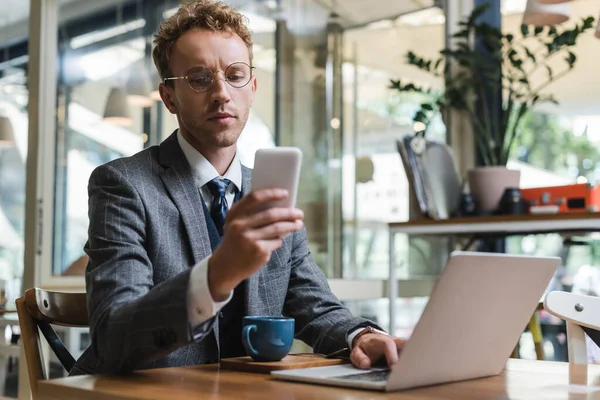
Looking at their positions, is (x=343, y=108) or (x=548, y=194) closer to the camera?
(x=548, y=194)

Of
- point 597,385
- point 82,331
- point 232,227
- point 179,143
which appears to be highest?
point 179,143

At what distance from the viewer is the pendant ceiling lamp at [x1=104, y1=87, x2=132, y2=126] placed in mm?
3379

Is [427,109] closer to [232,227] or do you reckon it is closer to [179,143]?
[179,143]

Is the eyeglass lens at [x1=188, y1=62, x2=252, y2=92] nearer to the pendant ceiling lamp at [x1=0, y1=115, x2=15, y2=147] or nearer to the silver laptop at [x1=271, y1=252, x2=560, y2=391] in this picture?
the silver laptop at [x1=271, y1=252, x2=560, y2=391]

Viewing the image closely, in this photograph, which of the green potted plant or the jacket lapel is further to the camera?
the green potted plant

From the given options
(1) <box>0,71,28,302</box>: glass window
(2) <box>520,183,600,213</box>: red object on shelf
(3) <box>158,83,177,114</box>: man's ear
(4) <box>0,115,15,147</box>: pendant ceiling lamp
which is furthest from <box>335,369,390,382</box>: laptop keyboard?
(4) <box>0,115,15,147</box>: pendant ceiling lamp

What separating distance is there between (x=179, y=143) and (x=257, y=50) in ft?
7.38

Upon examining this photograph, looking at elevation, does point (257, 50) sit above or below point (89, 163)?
above

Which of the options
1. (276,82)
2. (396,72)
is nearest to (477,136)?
(396,72)

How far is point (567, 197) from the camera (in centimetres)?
308

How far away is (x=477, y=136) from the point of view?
3715mm

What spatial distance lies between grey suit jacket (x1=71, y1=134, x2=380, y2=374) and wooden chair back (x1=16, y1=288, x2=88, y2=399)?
66mm

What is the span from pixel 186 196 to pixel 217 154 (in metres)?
0.17

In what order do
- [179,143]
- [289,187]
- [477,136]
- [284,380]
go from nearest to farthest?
1. [289,187]
2. [284,380]
3. [179,143]
4. [477,136]
